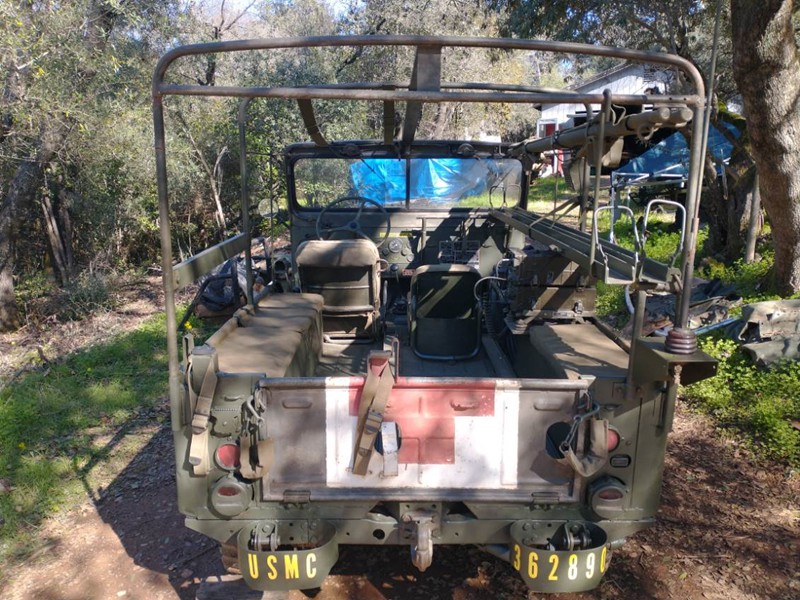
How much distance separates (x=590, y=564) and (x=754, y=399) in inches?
146

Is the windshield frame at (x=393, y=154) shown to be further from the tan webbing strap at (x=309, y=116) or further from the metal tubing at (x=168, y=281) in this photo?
the metal tubing at (x=168, y=281)

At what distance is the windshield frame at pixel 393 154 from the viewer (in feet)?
18.7

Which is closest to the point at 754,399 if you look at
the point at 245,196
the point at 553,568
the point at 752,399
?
the point at 752,399

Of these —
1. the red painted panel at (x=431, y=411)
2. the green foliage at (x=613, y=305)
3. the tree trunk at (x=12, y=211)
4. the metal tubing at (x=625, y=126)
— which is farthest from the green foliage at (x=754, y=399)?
the tree trunk at (x=12, y=211)

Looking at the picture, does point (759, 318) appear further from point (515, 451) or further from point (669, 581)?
point (515, 451)

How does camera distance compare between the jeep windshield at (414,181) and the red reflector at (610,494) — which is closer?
the red reflector at (610,494)

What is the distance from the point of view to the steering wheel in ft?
18.9

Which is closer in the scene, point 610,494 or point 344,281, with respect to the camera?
point 610,494

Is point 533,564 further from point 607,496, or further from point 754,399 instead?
point 754,399

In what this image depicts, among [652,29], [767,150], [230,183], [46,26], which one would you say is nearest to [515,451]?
[767,150]

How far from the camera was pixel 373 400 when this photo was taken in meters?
2.75

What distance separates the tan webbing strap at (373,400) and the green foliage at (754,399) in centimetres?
376

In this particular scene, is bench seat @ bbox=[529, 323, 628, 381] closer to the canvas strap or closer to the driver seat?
the canvas strap

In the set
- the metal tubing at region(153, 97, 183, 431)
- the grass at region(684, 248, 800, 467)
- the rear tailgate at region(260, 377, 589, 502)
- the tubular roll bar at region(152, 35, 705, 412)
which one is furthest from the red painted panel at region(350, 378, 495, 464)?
the grass at region(684, 248, 800, 467)
